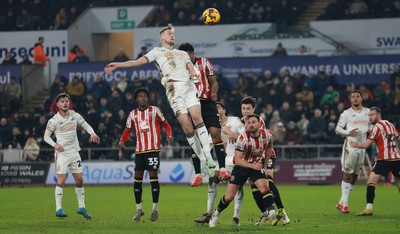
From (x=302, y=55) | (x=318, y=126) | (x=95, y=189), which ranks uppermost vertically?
(x=302, y=55)

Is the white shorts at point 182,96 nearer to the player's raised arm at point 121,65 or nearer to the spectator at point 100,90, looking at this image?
the player's raised arm at point 121,65

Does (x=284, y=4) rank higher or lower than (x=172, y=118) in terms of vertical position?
higher

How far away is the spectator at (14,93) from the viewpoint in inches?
1531

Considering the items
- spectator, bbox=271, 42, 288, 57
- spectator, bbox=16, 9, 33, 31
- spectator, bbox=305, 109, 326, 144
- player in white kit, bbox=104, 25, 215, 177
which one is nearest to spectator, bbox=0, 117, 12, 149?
spectator, bbox=16, 9, 33, 31

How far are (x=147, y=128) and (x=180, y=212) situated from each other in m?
2.83

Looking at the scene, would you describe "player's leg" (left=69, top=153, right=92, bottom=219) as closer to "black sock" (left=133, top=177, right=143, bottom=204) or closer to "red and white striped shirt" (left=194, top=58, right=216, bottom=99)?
"black sock" (left=133, top=177, right=143, bottom=204)

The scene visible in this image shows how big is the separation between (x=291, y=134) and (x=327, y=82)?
2.98 meters

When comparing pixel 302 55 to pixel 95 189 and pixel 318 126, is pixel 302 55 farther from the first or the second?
pixel 95 189

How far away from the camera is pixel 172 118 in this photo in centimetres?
3562

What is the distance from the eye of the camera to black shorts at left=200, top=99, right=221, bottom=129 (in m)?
17.5

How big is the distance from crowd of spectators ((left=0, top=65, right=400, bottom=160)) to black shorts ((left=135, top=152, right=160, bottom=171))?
47.7 feet

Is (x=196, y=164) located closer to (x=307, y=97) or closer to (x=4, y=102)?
(x=307, y=97)

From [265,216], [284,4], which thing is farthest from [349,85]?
[265,216]

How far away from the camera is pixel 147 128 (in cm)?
1922
